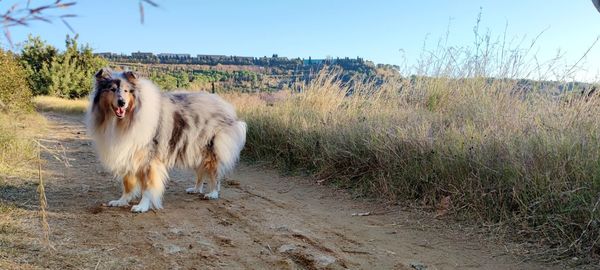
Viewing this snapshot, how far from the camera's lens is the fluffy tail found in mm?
5270

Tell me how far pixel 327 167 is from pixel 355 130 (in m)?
0.65

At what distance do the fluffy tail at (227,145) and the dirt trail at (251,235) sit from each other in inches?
16.8

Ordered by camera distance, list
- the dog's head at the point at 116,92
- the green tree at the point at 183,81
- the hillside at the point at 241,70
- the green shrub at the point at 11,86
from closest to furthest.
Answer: the dog's head at the point at 116,92
the green shrub at the point at 11,86
the hillside at the point at 241,70
the green tree at the point at 183,81

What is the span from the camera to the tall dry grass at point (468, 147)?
3904 mm

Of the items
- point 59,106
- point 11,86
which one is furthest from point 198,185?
point 59,106

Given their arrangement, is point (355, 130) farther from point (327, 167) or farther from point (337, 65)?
point (337, 65)

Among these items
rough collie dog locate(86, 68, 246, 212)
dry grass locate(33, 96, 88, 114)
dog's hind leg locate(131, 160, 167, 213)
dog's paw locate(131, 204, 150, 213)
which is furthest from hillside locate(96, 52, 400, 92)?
dry grass locate(33, 96, 88, 114)

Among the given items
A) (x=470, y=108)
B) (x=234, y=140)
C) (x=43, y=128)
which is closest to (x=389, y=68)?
(x=470, y=108)

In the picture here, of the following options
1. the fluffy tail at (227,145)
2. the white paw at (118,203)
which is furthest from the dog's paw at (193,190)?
the white paw at (118,203)

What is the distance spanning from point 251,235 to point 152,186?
1353 millimetres

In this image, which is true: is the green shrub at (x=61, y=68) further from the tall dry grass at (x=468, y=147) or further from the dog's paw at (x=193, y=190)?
the dog's paw at (x=193, y=190)

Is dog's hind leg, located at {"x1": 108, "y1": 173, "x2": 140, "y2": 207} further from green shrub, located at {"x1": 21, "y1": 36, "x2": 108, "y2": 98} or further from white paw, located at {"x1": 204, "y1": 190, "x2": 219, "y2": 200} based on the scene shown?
green shrub, located at {"x1": 21, "y1": 36, "x2": 108, "y2": 98}

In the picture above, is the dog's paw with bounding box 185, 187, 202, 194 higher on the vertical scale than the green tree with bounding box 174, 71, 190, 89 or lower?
lower

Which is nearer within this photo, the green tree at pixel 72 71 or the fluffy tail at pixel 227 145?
the fluffy tail at pixel 227 145
